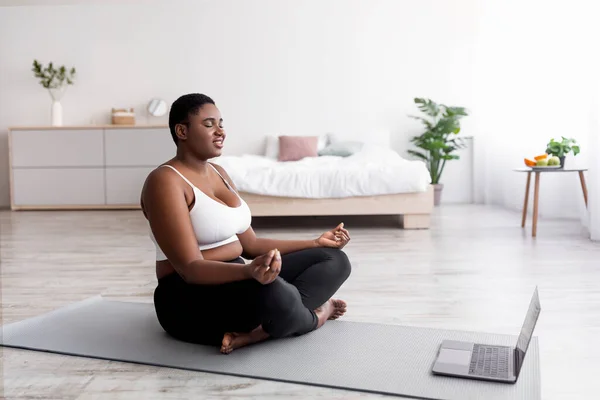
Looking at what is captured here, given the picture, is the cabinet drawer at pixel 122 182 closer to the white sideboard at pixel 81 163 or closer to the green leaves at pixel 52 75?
the white sideboard at pixel 81 163

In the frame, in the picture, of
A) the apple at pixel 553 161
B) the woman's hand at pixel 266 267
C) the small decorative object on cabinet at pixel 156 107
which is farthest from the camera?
the small decorative object on cabinet at pixel 156 107

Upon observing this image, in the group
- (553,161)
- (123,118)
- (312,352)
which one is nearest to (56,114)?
(123,118)

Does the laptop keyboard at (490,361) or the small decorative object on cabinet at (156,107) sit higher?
the small decorative object on cabinet at (156,107)

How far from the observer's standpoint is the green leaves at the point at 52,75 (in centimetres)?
734

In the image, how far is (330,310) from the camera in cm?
260

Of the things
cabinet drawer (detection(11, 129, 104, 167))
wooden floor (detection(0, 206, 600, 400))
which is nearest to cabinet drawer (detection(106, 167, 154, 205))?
cabinet drawer (detection(11, 129, 104, 167))

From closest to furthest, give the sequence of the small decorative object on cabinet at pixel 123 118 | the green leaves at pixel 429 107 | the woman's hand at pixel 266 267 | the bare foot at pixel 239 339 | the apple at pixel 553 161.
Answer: the woman's hand at pixel 266 267 → the bare foot at pixel 239 339 → the apple at pixel 553 161 → the green leaves at pixel 429 107 → the small decorative object on cabinet at pixel 123 118

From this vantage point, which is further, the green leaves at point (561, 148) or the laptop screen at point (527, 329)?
the green leaves at point (561, 148)

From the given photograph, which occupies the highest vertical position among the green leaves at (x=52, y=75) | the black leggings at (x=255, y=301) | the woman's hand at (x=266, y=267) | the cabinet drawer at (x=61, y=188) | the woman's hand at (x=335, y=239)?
the green leaves at (x=52, y=75)

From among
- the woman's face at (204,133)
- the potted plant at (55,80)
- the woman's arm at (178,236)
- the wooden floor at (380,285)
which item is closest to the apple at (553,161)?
the wooden floor at (380,285)

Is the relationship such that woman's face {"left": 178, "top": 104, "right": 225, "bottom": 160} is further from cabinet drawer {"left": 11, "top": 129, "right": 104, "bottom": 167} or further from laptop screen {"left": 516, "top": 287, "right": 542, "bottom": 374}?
cabinet drawer {"left": 11, "top": 129, "right": 104, "bottom": 167}

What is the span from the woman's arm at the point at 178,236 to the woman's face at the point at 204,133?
0.52 ft

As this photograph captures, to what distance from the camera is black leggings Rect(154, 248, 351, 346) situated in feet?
6.96

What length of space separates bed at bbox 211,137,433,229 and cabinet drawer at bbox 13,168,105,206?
98.2 inches
